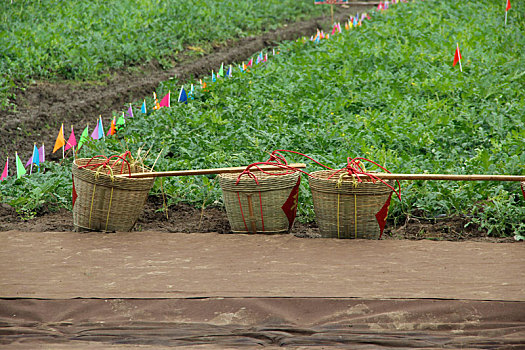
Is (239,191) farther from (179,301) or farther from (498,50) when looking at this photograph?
(498,50)

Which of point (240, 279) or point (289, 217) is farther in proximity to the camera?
point (289, 217)

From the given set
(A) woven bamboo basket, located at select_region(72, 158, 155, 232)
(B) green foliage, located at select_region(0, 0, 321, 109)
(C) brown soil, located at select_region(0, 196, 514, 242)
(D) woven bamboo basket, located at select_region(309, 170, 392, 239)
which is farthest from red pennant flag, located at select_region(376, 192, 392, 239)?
(B) green foliage, located at select_region(0, 0, 321, 109)

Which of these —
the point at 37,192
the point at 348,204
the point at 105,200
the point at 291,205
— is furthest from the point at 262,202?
the point at 37,192

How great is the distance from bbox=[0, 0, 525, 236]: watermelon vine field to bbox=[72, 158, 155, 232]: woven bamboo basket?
3.06 feet

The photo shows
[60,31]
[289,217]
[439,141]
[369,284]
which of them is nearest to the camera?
[369,284]

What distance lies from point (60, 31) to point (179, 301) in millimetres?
10653

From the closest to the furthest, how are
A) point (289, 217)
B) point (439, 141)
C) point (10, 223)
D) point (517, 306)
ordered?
1. point (517, 306)
2. point (289, 217)
3. point (10, 223)
4. point (439, 141)

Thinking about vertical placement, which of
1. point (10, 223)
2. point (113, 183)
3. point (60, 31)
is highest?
point (60, 31)

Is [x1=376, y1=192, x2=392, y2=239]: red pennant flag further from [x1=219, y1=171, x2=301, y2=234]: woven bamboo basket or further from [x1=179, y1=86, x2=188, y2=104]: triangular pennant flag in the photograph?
[x1=179, y1=86, x2=188, y2=104]: triangular pennant flag

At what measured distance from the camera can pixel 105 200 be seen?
5.23 m

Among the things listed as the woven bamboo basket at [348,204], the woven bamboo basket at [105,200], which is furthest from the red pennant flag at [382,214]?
the woven bamboo basket at [105,200]

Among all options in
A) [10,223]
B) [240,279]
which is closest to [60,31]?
[10,223]

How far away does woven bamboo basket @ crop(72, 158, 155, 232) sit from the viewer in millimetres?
5211

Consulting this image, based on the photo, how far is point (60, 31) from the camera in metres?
13.2
